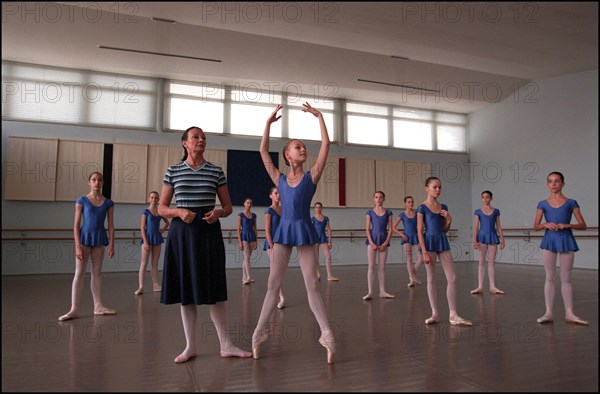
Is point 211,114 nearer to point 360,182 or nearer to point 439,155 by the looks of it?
point 360,182

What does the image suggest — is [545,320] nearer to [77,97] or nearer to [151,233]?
[151,233]

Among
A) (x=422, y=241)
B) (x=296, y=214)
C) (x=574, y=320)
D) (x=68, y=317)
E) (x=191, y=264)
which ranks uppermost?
(x=296, y=214)

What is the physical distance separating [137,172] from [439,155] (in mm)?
8724

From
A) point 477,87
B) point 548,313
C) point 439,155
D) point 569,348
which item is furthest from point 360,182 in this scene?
point 569,348

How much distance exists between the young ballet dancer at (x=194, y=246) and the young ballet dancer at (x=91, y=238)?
1.82 meters

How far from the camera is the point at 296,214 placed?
8.89 feet

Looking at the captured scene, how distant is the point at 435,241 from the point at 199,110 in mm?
7895

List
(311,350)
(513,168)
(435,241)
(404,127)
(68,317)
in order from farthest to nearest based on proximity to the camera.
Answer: (404,127) < (513,168) < (68,317) < (435,241) < (311,350)

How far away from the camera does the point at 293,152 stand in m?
2.76

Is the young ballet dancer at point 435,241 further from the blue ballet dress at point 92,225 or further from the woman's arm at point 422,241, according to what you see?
the blue ballet dress at point 92,225

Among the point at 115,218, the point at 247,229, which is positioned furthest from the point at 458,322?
Result: the point at 115,218

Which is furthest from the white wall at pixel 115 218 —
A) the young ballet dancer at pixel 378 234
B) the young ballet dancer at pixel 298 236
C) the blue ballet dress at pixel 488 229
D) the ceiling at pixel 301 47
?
the young ballet dancer at pixel 298 236

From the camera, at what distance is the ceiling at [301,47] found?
3732mm

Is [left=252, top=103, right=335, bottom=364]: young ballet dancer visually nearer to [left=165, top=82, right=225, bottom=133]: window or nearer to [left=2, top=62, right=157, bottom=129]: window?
[left=165, top=82, right=225, bottom=133]: window
